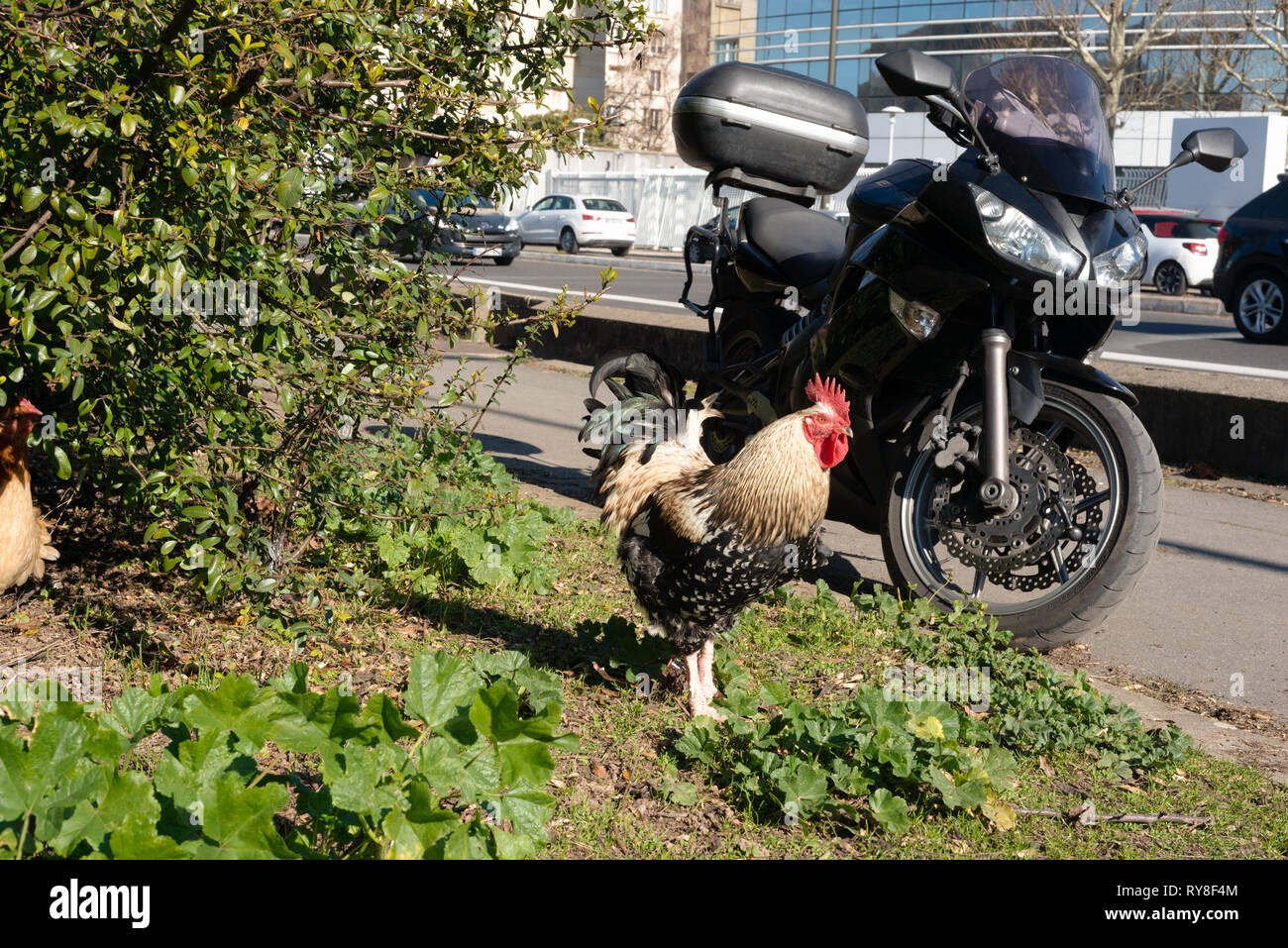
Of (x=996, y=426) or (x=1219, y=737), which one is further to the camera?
(x=996, y=426)

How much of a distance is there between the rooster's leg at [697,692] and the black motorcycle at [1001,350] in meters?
1.31

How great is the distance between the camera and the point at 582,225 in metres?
36.8

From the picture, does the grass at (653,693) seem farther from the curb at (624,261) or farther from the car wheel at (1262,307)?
the curb at (624,261)

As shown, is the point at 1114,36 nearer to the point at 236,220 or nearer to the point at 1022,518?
the point at 1022,518

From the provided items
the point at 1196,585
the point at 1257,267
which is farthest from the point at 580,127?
the point at 1257,267

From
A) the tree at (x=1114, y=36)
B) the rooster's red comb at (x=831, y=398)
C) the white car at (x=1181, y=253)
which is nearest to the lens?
the rooster's red comb at (x=831, y=398)

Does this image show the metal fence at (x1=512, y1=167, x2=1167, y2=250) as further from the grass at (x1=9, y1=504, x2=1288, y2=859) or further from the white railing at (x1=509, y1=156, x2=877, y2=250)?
the grass at (x1=9, y1=504, x2=1288, y2=859)

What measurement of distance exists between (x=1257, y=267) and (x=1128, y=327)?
7.84 feet

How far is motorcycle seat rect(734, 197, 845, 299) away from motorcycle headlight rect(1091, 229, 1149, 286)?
166 cm

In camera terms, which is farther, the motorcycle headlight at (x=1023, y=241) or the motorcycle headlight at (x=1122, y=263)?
the motorcycle headlight at (x=1122, y=263)

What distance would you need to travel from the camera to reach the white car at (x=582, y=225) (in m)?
36.8

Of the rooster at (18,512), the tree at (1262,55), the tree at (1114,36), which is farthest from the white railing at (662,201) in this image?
the rooster at (18,512)

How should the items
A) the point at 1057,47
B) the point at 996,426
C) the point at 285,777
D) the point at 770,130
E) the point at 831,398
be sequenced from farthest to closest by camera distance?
the point at 1057,47, the point at 770,130, the point at 996,426, the point at 831,398, the point at 285,777

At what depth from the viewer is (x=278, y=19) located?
9.77 ft
